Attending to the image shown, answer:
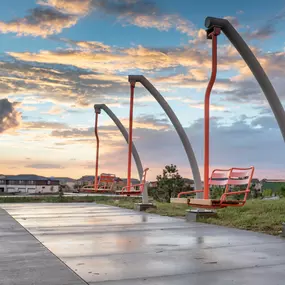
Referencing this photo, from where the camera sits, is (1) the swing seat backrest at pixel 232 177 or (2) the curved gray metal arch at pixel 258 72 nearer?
(1) the swing seat backrest at pixel 232 177

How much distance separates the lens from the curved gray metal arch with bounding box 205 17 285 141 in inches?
424

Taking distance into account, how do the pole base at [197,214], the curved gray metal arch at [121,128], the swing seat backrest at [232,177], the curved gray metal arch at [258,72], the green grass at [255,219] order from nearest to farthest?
the green grass at [255,219] → the swing seat backrest at [232,177] → the pole base at [197,214] → the curved gray metal arch at [258,72] → the curved gray metal arch at [121,128]

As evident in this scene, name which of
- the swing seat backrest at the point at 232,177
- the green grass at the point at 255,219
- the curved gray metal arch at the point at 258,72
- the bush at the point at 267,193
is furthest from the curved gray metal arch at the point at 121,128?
the swing seat backrest at the point at 232,177

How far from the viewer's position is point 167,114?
1559cm

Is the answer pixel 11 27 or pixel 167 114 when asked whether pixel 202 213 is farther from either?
pixel 11 27

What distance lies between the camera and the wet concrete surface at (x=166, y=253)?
4195mm

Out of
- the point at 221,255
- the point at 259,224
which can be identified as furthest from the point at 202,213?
the point at 221,255

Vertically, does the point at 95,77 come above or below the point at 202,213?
above

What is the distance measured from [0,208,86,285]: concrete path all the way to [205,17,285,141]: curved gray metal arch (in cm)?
673

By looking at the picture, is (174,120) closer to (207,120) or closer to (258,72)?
(258,72)

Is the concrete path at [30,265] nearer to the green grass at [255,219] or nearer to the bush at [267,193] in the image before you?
Result: the green grass at [255,219]

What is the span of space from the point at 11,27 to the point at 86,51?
3129mm

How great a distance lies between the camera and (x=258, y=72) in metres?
11.0

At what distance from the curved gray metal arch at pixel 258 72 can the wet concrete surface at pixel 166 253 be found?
3729 millimetres
